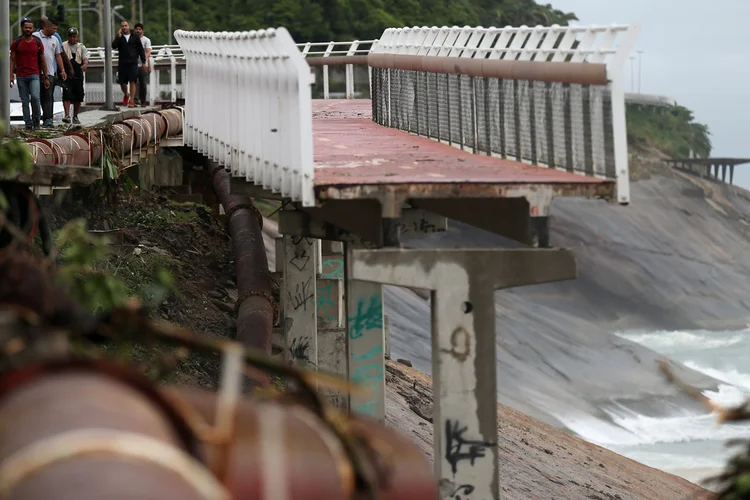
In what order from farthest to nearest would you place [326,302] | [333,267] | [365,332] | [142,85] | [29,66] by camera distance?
1. [142,85]
2. [333,267]
3. [326,302]
4. [29,66]
5. [365,332]

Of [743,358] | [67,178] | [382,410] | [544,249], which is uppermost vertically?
[67,178]

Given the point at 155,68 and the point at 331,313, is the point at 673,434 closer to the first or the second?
the point at 155,68

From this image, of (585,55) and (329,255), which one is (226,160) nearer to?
(585,55)

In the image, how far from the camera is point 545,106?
1472cm

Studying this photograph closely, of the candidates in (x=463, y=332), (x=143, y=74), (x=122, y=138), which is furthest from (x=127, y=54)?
(x=463, y=332)

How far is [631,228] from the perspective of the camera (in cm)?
8394

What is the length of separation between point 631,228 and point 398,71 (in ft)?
206

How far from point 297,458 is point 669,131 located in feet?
423

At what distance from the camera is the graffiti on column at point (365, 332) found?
18.9m

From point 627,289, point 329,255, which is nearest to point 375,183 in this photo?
point 329,255

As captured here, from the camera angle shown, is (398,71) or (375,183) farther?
(398,71)

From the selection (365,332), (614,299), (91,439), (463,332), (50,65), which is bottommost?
(614,299)

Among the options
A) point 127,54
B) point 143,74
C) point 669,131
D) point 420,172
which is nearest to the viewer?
point 420,172

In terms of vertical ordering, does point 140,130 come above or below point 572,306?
above
